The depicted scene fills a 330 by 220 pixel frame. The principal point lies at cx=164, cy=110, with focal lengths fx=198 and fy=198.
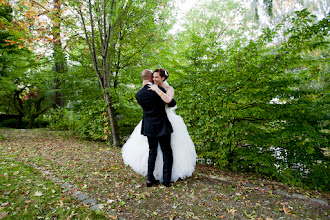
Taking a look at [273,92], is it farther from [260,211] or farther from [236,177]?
[260,211]

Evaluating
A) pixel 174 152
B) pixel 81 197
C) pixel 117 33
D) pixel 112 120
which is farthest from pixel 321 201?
pixel 117 33

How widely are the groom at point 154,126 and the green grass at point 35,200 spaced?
1.22 meters

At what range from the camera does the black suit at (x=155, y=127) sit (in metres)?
3.14

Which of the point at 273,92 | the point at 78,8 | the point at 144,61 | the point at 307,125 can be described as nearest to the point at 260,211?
the point at 307,125

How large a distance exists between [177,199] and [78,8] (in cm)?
597

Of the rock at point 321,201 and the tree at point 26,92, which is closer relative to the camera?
the rock at point 321,201

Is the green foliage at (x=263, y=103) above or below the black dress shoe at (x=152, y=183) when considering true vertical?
above

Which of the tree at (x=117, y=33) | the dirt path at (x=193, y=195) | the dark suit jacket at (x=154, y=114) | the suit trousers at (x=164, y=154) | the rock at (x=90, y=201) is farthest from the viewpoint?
the tree at (x=117, y=33)

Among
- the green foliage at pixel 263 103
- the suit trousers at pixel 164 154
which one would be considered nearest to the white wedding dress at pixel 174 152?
the suit trousers at pixel 164 154

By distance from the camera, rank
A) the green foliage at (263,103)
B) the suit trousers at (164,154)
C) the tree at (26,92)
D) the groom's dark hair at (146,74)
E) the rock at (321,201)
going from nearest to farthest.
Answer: the rock at (321,201) < the suit trousers at (164,154) < the groom's dark hair at (146,74) < the green foliage at (263,103) < the tree at (26,92)

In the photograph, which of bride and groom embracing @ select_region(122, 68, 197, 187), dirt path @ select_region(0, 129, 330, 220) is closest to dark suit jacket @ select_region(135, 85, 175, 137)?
bride and groom embracing @ select_region(122, 68, 197, 187)

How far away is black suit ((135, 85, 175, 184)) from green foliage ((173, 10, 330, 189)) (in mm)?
1555

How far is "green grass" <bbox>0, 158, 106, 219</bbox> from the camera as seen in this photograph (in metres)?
2.37

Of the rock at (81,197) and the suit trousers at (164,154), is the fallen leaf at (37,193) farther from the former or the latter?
the suit trousers at (164,154)
